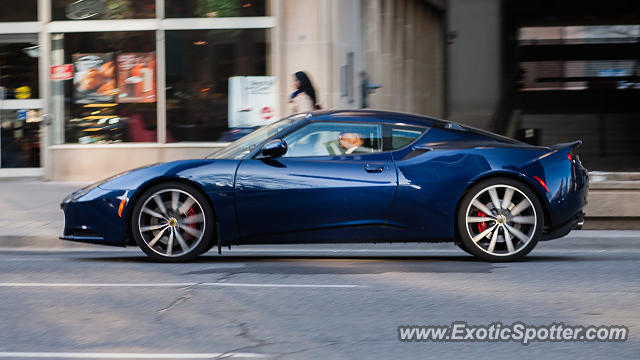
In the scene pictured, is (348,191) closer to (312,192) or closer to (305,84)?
(312,192)

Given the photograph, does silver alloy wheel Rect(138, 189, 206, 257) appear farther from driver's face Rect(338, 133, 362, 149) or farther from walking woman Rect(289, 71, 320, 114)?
walking woman Rect(289, 71, 320, 114)

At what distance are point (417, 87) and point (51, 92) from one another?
581 inches

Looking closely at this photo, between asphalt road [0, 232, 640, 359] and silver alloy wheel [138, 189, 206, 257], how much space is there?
178 mm

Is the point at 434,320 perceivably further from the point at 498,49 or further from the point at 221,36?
the point at 498,49

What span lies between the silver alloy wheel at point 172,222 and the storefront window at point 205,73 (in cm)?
825

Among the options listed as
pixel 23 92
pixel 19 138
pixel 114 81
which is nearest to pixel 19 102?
pixel 23 92

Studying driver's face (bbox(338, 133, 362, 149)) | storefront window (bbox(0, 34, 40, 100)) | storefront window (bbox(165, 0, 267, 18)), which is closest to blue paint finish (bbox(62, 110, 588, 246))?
driver's face (bbox(338, 133, 362, 149))

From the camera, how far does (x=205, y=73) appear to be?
17.0m

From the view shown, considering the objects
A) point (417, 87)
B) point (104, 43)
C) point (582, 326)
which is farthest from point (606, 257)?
point (417, 87)

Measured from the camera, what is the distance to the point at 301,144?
8.72 meters

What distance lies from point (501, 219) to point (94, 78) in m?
10.1

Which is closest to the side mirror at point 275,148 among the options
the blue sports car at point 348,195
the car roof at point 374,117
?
the blue sports car at point 348,195

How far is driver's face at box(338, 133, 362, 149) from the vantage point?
28.7ft

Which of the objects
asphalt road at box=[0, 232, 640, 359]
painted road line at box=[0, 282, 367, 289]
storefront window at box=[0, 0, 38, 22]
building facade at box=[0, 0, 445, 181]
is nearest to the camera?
asphalt road at box=[0, 232, 640, 359]
